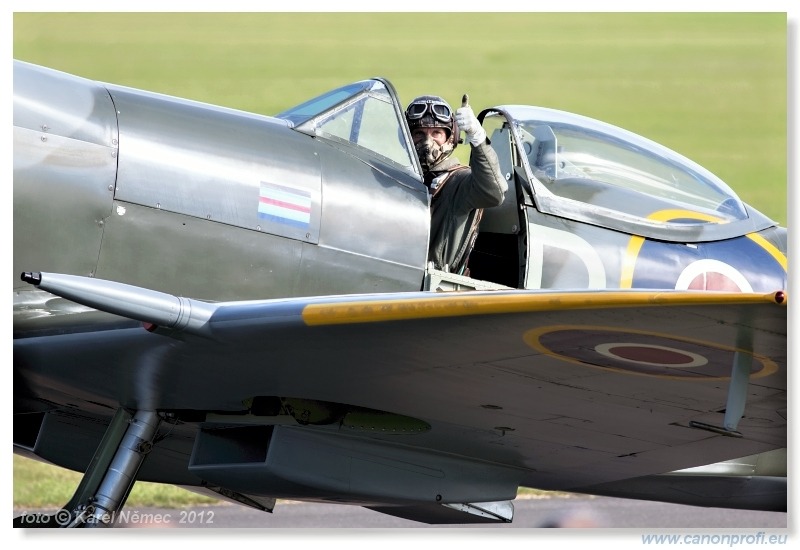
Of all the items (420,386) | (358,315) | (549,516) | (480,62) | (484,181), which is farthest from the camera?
(480,62)

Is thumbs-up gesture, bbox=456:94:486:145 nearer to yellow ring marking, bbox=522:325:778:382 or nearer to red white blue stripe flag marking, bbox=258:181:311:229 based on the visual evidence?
red white blue stripe flag marking, bbox=258:181:311:229

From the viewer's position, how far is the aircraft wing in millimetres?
2744

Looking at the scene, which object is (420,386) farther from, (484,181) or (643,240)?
(643,240)

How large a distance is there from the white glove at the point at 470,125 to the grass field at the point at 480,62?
3.00 feet

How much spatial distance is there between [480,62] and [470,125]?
391 centimetres

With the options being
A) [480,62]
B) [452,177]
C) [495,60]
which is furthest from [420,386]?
[495,60]

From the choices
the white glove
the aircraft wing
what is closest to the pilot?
the white glove

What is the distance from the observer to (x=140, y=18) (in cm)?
469

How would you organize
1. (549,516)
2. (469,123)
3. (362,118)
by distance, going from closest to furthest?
(469,123) < (362,118) < (549,516)

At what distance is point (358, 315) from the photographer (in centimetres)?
291

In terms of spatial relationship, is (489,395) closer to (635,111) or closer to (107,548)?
(107,548)

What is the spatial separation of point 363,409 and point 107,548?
960mm

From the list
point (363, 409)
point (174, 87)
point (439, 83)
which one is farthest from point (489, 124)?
point (439, 83)

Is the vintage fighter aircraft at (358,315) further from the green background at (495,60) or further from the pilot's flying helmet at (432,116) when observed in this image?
the green background at (495,60)
